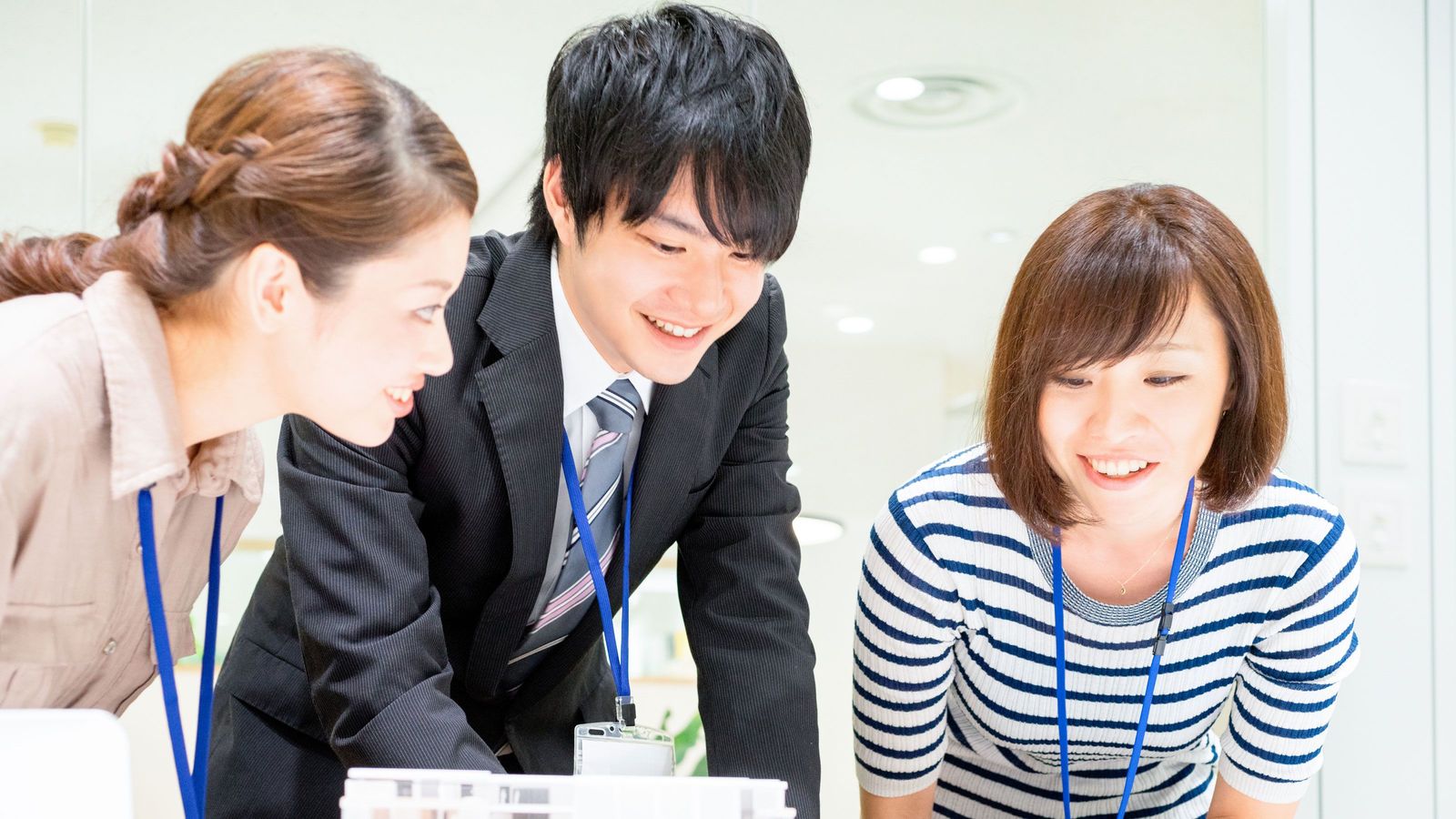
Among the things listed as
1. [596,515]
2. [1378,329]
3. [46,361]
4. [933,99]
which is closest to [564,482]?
[596,515]

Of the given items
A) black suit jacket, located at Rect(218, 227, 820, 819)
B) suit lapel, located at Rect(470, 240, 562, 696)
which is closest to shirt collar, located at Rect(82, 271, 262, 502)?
black suit jacket, located at Rect(218, 227, 820, 819)

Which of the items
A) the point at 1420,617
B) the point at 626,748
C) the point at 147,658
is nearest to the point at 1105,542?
the point at 626,748

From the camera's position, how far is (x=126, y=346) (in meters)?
1.06

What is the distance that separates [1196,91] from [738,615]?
1294 millimetres

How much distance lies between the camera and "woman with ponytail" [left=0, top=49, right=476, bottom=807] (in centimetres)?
104

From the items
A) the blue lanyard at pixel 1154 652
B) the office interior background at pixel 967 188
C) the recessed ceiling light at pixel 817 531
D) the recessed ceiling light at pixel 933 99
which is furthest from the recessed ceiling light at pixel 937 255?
the blue lanyard at pixel 1154 652

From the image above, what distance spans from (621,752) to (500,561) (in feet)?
0.92

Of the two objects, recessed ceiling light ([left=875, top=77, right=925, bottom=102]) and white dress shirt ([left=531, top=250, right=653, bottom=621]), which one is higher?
recessed ceiling light ([left=875, top=77, right=925, bottom=102])

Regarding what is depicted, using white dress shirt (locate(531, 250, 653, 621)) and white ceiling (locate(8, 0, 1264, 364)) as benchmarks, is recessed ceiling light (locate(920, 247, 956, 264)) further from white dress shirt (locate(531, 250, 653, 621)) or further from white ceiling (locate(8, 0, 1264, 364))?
white dress shirt (locate(531, 250, 653, 621))

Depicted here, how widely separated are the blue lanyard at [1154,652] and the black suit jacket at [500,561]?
281 millimetres

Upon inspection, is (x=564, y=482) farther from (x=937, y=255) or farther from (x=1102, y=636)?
(x=937, y=255)

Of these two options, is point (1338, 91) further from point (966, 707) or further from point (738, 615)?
point (738, 615)

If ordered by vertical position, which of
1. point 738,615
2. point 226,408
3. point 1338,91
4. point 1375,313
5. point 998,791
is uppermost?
point 1338,91

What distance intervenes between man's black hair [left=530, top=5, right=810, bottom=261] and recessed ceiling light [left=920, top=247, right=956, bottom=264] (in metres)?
0.81
